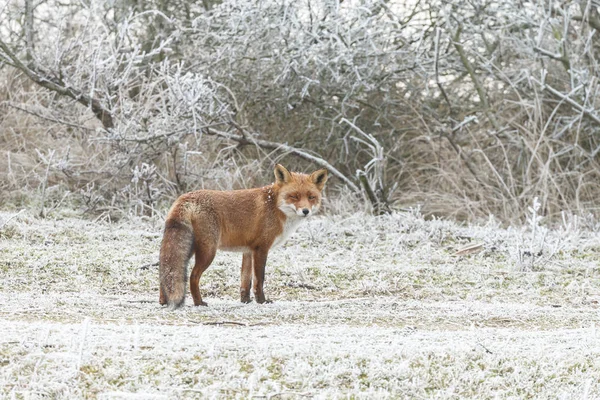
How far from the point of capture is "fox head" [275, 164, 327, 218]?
5715mm

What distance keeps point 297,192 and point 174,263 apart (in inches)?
42.0

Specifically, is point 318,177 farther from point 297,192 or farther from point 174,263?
point 174,263

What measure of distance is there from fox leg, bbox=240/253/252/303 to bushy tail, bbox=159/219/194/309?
2.02 feet

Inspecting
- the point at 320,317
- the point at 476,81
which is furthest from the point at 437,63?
the point at 320,317

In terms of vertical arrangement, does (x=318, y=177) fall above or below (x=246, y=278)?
above

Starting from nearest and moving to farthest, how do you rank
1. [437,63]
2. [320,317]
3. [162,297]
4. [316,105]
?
[320,317] < [162,297] < [437,63] < [316,105]

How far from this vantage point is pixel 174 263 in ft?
16.8

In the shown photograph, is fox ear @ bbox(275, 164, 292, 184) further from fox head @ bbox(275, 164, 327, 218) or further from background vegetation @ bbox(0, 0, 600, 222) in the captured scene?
background vegetation @ bbox(0, 0, 600, 222)

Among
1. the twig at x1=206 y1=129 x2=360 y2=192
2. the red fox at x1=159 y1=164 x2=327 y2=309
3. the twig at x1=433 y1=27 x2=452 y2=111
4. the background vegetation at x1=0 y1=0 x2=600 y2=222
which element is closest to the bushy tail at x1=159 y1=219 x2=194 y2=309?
the red fox at x1=159 y1=164 x2=327 y2=309

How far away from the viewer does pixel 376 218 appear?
9188 millimetres

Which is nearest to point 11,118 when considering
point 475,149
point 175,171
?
point 175,171

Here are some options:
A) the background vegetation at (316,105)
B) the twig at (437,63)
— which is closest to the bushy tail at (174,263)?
the background vegetation at (316,105)

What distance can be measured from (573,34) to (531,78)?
1863 mm

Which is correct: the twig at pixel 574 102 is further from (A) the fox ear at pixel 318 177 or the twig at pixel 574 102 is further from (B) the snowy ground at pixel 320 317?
(A) the fox ear at pixel 318 177
